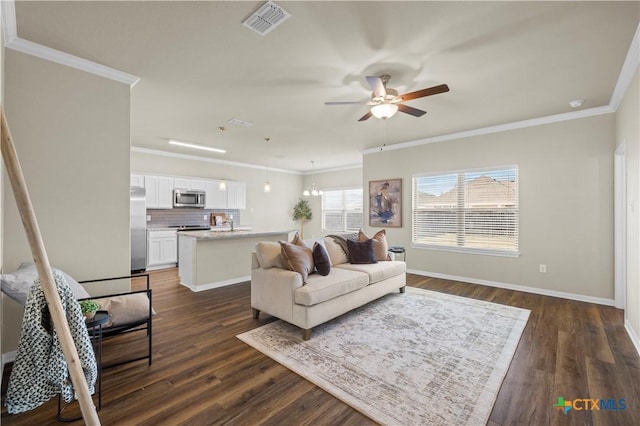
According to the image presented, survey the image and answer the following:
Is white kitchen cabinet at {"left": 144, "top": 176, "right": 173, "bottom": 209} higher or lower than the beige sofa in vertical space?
higher

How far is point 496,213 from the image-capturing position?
15.9 feet

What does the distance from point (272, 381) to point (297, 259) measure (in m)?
1.25

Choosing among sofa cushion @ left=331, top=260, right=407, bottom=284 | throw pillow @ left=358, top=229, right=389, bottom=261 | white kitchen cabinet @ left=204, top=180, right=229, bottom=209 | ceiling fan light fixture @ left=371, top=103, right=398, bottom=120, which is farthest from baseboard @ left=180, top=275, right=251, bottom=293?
ceiling fan light fixture @ left=371, top=103, right=398, bottom=120

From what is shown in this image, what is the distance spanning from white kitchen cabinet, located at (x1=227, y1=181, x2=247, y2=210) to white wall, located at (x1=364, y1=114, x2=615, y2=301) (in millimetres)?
5362

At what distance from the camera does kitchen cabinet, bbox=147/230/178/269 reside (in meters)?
6.29

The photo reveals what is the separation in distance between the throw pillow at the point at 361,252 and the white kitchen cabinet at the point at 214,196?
462 centimetres

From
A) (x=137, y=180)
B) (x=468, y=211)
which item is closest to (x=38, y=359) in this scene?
(x=137, y=180)

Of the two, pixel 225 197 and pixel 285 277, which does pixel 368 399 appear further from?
pixel 225 197

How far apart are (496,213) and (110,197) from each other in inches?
215

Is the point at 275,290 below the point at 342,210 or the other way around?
below

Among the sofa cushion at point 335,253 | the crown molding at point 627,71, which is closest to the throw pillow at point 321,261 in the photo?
the sofa cushion at point 335,253

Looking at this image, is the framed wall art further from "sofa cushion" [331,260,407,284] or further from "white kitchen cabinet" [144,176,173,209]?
"white kitchen cabinet" [144,176,173,209]

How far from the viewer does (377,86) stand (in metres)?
2.67
